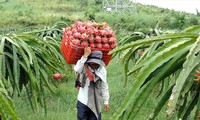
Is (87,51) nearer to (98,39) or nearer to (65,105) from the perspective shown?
(98,39)

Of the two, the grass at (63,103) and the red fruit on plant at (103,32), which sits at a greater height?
the red fruit on plant at (103,32)

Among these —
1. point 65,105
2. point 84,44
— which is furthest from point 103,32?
point 65,105

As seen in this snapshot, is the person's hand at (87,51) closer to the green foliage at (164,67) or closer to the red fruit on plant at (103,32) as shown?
the red fruit on plant at (103,32)

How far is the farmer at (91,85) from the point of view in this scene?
4.62 metres

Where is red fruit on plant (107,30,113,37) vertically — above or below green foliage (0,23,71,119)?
above

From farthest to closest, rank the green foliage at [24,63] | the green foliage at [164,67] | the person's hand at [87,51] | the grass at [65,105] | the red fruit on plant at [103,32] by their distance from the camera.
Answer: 1. the grass at [65,105]
2. the red fruit on plant at [103,32]
3. the person's hand at [87,51]
4. the green foliage at [24,63]
5. the green foliage at [164,67]

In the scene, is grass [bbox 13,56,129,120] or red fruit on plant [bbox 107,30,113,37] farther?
grass [bbox 13,56,129,120]

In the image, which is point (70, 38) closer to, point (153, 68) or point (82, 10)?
point (153, 68)

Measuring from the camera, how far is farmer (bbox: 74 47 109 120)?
4.62m

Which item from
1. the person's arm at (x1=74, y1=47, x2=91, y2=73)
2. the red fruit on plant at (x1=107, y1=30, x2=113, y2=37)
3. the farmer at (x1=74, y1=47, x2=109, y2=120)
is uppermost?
the red fruit on plant at (x1=107, y1=30, x2=113, y2=37)

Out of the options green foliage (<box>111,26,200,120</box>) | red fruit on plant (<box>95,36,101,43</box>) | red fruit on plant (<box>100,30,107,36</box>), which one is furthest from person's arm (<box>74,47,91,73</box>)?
green foliage (<box>111,26,200,120</box>)

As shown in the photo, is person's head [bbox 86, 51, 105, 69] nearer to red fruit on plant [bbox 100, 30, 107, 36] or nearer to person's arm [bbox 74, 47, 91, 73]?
person's arm [bbox 74, 47, 91, 73]

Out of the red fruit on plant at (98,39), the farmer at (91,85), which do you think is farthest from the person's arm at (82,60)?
the red fruit on plant at (98,39)

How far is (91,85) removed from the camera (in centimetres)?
475
